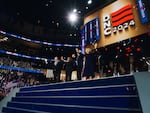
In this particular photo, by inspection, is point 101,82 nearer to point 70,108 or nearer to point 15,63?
point 70,108

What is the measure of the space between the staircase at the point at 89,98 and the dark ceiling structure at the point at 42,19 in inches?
315

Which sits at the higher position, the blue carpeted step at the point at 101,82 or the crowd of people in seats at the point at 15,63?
the crowd of people in seats at the point at 15,63

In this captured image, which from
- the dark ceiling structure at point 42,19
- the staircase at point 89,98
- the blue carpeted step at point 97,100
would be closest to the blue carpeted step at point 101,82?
the staircase at point 89,98

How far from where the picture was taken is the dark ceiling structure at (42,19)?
15.5 metres

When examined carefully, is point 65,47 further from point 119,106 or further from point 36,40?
point 119,106

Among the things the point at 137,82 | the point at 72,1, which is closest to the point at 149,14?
the point at 137,82

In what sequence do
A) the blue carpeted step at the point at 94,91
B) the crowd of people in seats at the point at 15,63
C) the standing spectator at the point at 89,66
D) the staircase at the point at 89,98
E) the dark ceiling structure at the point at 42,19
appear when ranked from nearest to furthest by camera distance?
the staircase at the point at 89,98 < the blue carpeted step at the point at 94,91 < the standing spectator at the point at 89,66 < the dark ceiling structure at the point at 42,19 < the crowd of people in seats at the point at 15,63

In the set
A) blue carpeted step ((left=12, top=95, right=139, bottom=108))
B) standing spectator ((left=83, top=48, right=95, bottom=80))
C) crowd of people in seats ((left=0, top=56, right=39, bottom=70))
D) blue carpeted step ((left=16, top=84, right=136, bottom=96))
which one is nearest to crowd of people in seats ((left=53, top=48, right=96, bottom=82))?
standing spectator ((left=83, top=48, right=95, bottom=80))

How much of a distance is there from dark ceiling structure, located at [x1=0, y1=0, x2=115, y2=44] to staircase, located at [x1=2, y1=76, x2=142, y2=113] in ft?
26.3

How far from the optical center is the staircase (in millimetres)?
2871

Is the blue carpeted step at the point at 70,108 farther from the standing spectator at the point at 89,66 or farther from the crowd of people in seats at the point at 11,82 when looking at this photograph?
the crowd of people in seats at the point at 11,82

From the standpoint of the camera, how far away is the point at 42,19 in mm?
19734

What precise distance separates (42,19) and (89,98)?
1749 cm

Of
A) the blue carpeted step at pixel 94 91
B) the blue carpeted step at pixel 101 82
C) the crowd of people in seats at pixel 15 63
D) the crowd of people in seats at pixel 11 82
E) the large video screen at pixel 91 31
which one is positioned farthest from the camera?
the crowd of people in seats at pixel 15 63
